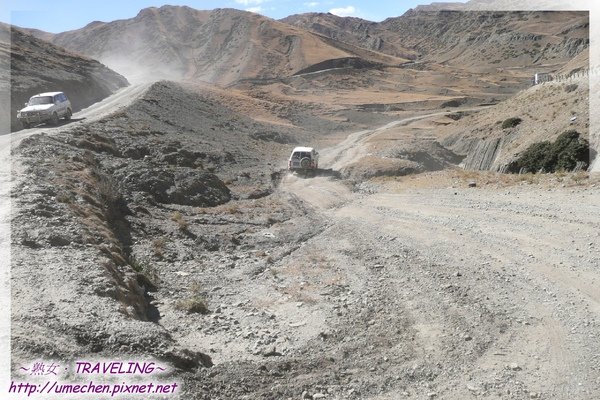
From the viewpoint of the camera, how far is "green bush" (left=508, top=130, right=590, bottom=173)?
26672 mm

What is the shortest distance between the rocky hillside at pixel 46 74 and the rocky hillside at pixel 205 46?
41.7 meters

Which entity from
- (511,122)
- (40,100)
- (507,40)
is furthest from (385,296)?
(507,40)

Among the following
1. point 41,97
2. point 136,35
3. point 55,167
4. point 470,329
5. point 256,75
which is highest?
point 136,35

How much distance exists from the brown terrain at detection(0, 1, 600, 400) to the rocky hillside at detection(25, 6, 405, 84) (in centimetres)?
7077

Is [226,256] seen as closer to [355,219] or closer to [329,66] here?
[355,219]

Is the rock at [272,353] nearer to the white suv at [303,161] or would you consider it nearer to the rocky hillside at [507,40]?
the white suv at [303,161]

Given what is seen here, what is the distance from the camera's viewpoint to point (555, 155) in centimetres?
2788

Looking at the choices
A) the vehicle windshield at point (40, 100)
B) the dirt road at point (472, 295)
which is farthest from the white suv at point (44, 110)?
the dirt road at point (472, 295)

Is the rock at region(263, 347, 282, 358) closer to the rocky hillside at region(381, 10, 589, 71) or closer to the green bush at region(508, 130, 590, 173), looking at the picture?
the green bush at region(508, 130, 590, 173)

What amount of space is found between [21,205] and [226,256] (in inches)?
265

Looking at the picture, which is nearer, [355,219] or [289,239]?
[289,239]

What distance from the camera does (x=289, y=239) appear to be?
1945 cm

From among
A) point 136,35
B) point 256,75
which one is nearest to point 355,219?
point 256,75

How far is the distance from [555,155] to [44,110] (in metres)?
29.8
